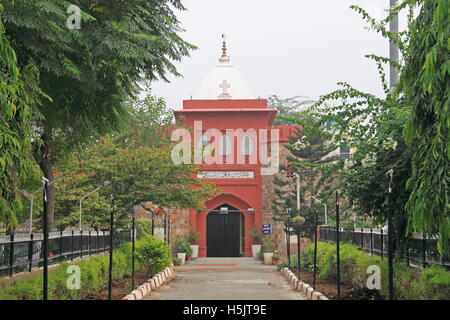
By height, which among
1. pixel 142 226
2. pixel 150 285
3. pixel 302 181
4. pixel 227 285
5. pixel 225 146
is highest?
pixel 225 146

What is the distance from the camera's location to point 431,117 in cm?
888

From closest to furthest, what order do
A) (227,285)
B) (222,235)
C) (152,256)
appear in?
(227,285)
(152,256)
(222,235)

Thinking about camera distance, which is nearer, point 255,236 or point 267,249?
point 267,249

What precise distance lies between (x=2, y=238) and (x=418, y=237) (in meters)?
7.82

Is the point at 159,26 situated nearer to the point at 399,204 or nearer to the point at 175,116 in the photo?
the point at 399,204

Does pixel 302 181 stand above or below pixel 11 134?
above

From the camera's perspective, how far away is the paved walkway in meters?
16.2

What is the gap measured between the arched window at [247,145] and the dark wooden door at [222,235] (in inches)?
137

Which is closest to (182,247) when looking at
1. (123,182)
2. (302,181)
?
(302,181)

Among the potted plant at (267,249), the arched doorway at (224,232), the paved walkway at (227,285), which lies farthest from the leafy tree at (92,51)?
the arched doorway at (224,232)

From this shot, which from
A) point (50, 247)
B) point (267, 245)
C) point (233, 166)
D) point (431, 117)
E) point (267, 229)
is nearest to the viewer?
point (431, 117)

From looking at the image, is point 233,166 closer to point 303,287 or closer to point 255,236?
point 255,236

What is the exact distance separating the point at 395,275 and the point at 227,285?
7.66 m
